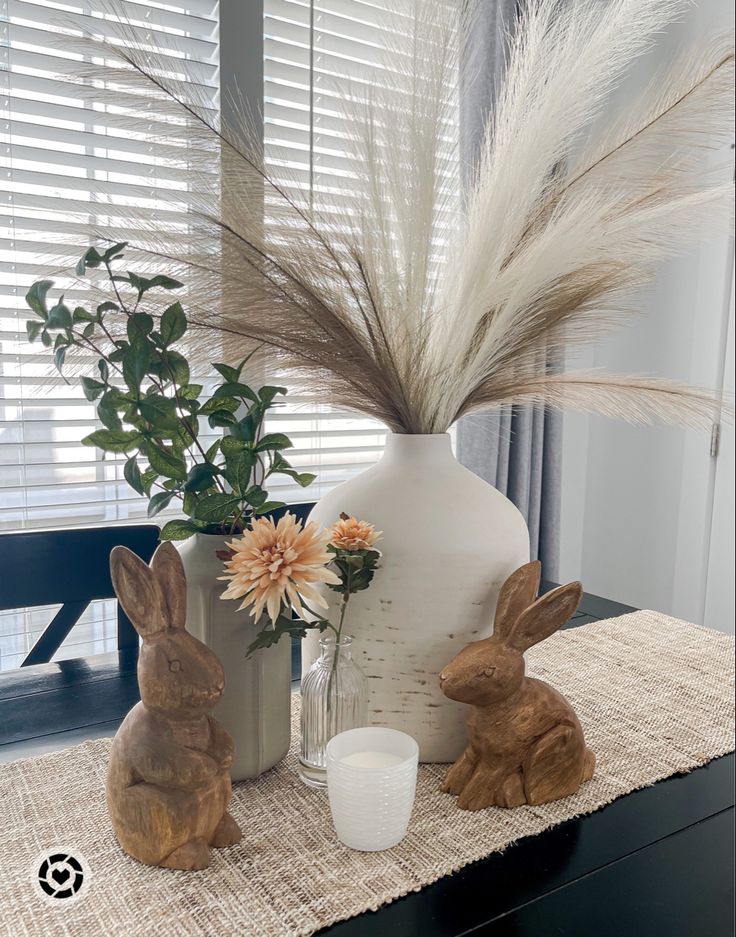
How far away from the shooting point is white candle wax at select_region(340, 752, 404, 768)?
1.85ft

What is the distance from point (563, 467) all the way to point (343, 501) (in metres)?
1.94

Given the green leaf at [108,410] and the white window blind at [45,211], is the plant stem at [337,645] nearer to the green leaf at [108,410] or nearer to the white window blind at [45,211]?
the green leaf at [108,410]

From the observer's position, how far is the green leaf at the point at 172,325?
590mm

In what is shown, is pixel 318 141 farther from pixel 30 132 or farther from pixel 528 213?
pixel 528 213

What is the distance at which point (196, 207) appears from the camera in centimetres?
66

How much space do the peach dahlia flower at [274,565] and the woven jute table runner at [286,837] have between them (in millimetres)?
169

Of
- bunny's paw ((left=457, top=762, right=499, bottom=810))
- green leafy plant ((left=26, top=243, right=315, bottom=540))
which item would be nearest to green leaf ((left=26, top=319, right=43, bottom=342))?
green leafy plant ((left=26, top=243, right=315, bottom=540))

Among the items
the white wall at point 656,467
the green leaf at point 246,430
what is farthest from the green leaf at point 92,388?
the white wall at point 656,467

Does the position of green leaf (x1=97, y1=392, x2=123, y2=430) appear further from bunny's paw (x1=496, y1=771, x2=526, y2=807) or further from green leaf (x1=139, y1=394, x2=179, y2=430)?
bunny's paw (x1=496, y1=771, x2=526, y2=807)

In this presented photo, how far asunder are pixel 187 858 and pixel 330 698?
163 mm

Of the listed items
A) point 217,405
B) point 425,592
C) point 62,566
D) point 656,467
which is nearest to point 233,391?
point 217,405

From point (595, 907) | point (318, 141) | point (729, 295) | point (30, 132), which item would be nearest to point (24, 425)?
point (30, 132)

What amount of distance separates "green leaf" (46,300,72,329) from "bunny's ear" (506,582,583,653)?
1.31ft

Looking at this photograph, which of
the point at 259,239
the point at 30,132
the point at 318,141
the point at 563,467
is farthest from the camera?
the point at 563,467
